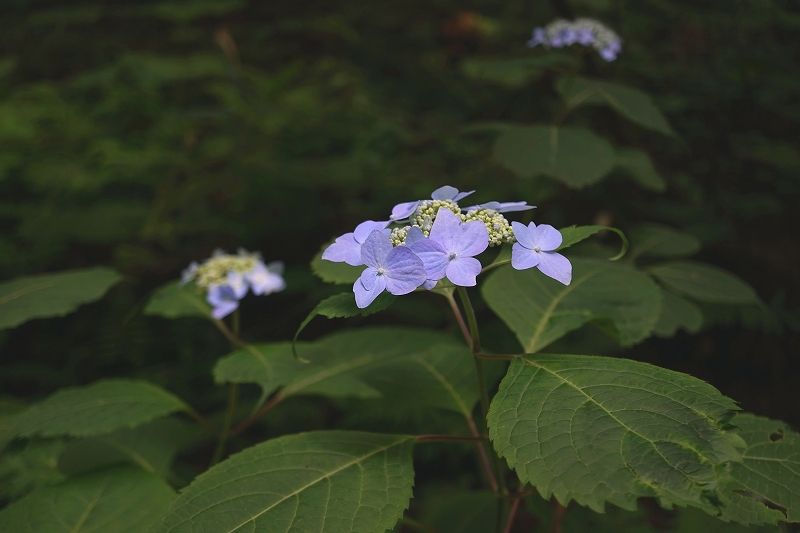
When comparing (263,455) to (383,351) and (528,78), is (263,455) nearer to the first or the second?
(383,351)

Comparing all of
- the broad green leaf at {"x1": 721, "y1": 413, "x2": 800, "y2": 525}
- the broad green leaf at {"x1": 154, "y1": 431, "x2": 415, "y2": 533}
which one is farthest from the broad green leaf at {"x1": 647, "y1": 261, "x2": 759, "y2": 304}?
the broad green leaf at {"x1": 154, "y1": 431, "x2": 415, "y2": 533}

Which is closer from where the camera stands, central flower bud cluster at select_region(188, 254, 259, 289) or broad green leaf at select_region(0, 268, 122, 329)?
broad green leaf at select_region(0, 268, 122, 329)

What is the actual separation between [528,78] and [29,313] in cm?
272

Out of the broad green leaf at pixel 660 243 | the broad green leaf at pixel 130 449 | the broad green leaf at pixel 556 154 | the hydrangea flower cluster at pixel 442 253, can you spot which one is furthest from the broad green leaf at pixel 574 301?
the broad green leaf at pixel 130 449

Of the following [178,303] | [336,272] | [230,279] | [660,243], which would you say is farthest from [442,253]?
[660,243]

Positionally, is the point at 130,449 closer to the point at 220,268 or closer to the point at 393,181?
the point at 220,268

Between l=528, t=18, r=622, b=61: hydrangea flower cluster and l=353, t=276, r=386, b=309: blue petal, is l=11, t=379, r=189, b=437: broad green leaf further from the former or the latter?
l=528, t=18, r=622, b=61: hydrangea flower cluster

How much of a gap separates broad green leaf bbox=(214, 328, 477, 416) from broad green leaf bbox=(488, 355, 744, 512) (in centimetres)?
46

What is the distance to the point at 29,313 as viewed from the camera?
50.0 inches

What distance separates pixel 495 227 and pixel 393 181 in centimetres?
187

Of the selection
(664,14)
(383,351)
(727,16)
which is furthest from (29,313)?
(727,16)

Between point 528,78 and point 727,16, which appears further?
point 528,78

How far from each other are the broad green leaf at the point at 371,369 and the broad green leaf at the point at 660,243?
0.89 m

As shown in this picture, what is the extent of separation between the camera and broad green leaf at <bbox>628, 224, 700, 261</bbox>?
6.21ft
